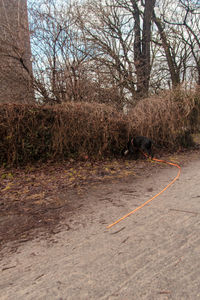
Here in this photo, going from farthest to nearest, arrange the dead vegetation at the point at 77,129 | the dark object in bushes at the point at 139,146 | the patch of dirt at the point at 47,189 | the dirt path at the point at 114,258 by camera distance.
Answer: the dark object in bushes at the point at 139,146 → the dead vegetation at the point at 77,129 → the patch of dirt at the point at 47,189 → the dirt path at the point at 114,258

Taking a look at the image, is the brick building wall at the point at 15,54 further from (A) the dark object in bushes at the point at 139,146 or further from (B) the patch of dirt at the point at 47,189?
(A) the dark object in bushes at the point at 139,146

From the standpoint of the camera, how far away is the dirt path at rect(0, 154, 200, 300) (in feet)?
5.15

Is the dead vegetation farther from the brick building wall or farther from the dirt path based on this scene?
the dirt path

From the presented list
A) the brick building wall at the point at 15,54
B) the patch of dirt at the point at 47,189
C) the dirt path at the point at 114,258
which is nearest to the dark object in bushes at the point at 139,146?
the patch of dirt at the point at 47,189

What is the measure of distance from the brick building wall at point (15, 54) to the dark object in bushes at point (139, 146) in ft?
14.2

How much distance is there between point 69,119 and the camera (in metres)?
6.36

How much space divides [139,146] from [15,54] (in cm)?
594

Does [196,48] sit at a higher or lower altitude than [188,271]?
higher

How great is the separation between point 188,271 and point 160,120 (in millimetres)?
7424

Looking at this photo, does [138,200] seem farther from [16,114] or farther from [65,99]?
[65,99]

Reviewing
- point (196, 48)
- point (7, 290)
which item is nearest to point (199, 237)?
point (7, 290)

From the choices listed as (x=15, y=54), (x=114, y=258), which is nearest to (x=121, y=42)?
(x=15, y=54)

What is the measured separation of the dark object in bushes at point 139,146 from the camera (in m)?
7.28

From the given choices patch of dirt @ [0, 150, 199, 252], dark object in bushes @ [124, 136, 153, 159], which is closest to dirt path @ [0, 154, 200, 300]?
patch of dirt @ [0, 150, 199, 252]
